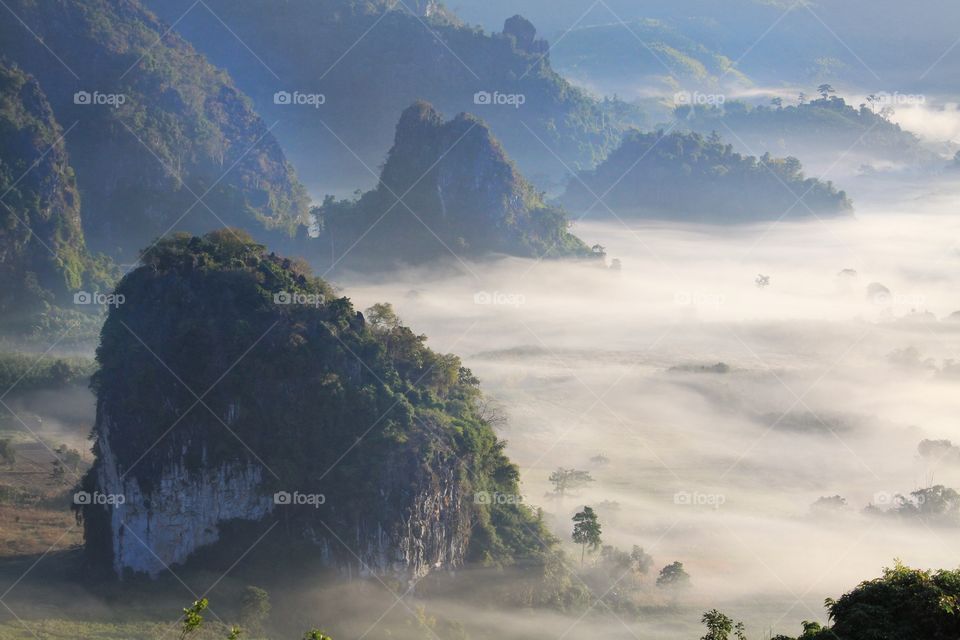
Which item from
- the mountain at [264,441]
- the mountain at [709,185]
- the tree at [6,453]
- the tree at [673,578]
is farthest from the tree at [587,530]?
the mountain at [709,185]

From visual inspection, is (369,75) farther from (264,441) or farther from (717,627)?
(717,627)

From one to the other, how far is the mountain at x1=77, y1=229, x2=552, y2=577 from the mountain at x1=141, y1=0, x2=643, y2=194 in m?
114

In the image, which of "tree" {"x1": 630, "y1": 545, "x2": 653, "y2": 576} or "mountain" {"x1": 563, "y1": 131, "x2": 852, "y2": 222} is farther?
"mountain" {"x1": 563, "y1": 131, "x2": 852, "y2": 222}

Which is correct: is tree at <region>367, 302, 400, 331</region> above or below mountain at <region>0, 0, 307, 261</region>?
below

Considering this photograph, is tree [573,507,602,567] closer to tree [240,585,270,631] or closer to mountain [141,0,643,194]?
tree [240,585,270,631]

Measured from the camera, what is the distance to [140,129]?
128 meters

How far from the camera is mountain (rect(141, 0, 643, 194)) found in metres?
180

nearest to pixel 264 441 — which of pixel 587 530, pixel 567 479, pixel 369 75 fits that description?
pixel 587 530

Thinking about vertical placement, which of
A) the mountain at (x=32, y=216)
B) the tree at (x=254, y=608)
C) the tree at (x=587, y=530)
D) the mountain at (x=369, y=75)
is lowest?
the tree at (x=254, y=608)

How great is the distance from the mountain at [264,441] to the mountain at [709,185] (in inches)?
4324

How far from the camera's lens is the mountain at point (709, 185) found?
534 feet

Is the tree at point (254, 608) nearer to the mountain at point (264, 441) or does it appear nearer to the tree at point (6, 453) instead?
the mountain at point (264, 441)

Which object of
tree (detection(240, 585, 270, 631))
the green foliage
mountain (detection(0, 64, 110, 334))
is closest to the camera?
tree (detection(240, 585, 270, 631))

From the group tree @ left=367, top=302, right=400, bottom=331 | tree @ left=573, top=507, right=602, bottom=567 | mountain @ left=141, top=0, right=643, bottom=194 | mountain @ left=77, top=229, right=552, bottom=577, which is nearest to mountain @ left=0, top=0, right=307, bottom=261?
mountain @ left=141, top=0, right=643, bottom=194
